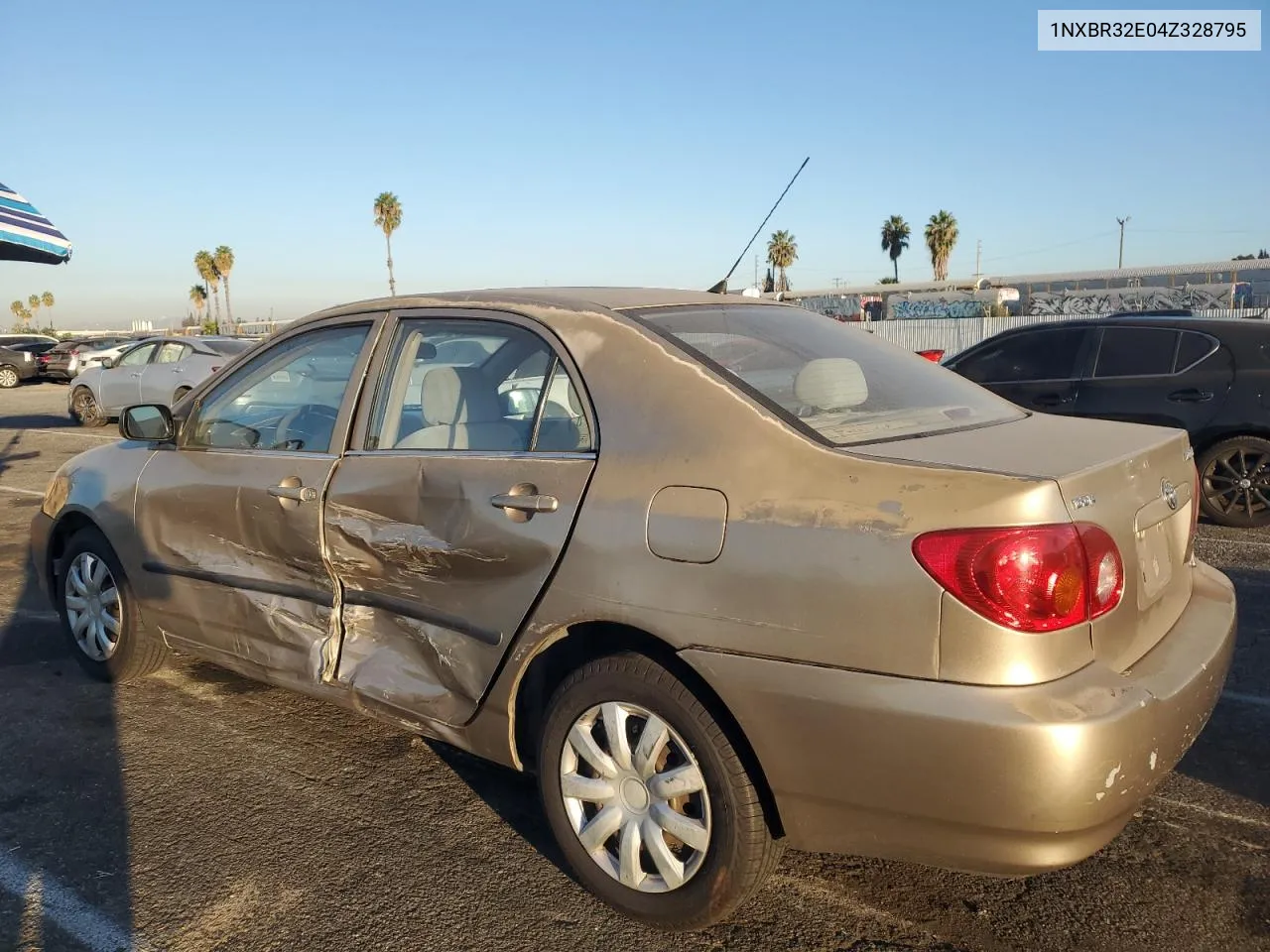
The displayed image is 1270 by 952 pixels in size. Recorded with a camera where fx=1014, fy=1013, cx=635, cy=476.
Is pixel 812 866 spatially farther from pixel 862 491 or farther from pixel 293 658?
pixel 293 658

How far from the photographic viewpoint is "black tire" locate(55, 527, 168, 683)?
4.25 m

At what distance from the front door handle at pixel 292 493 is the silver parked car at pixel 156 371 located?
12.6 meters

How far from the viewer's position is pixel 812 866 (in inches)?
116

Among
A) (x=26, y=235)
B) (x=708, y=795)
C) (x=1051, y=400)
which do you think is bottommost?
(x=708, y=795)

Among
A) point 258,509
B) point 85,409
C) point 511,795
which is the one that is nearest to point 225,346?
point 85,409

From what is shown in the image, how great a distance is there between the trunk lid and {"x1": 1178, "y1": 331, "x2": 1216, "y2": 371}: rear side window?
4819mm

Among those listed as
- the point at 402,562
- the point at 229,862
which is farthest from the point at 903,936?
the point at 229,862

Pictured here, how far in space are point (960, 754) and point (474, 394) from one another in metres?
1.89

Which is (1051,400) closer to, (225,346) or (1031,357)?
(1031,357)

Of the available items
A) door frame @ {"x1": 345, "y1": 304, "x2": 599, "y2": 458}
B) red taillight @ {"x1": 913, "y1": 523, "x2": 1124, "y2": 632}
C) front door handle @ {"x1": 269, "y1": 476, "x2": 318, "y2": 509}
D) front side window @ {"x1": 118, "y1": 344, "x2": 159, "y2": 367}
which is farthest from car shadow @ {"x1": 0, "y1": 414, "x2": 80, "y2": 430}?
red taillight @ {"x1": 913, "y1": 523, "x2": 1124, "y2": 632}

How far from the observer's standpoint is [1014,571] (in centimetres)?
213

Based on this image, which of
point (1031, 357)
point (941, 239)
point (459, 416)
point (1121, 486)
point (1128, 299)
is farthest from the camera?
point (941, 239)

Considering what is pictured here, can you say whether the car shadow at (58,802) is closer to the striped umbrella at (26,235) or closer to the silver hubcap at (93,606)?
the silver hubcap at (93,606)

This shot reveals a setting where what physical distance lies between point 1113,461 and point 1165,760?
70 cm
